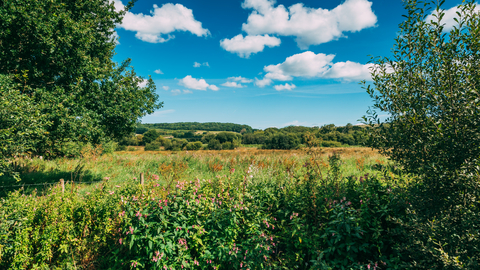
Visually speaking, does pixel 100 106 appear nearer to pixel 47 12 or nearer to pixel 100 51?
pixel 100 51

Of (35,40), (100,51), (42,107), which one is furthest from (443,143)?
(100,51)

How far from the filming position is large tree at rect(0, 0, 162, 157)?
7402 millimetres

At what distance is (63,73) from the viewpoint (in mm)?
8836

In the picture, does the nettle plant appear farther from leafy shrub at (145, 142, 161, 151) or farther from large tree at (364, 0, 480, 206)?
leafy shrub at (145, 142, 161, 151)

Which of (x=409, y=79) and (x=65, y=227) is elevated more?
(x=409, y=79)

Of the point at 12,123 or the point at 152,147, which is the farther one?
the point at 152,147

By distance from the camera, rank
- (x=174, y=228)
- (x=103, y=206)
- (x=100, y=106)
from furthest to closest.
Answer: (x=100, y=106) < (x=103, y=206) < (x=174, y=228)

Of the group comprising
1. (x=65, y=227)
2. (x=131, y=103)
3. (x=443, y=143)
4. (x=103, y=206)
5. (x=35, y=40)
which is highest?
(x=35, y=40)

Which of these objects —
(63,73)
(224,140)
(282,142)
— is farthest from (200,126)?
(63,73)

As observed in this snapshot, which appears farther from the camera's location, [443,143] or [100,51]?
[100,51]

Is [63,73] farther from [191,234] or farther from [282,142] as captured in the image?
[282,142]

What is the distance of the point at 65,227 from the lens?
4.20m

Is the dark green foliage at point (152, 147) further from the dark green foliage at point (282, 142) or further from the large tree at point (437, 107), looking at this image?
the large tree at point (437, 107)

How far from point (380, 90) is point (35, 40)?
11.3 meters
